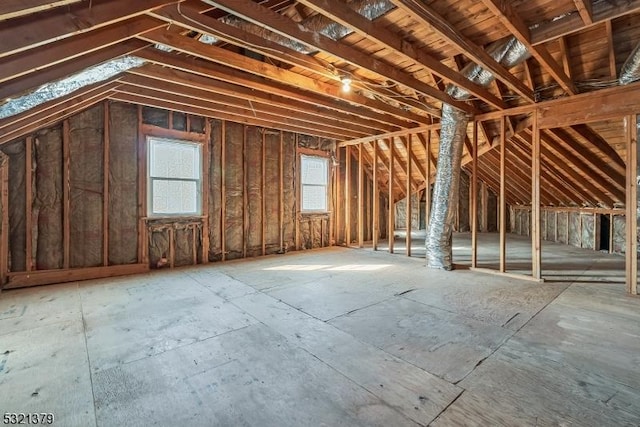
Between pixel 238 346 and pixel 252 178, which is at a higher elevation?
pixel 252 178

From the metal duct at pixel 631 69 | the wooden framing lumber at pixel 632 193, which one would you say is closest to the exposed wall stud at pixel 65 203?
the metal duct at pixel 631 69

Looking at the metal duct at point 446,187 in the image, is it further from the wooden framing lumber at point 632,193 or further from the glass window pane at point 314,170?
the glass window pane at point 314,170

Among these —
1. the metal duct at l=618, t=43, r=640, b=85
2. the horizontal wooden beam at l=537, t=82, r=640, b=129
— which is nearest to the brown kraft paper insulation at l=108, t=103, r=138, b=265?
the horizontal wooden beam at l=537, t=82, r=640, b=129

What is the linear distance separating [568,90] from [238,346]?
15.1ft

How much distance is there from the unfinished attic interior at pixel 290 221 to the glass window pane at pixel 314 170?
103 mm

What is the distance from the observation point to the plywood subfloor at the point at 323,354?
152cm

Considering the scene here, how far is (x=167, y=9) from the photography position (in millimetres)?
1953

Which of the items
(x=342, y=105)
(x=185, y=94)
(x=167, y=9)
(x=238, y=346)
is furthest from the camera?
(x=342, y=105)

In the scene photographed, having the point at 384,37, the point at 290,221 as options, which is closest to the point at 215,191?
the point at 290,221

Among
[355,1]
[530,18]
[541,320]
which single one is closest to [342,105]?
[355,1]

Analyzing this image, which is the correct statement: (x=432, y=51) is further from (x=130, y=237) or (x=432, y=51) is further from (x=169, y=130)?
(x=130, y=237)

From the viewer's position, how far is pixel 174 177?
4.89m

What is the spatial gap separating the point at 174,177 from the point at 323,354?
405 cm

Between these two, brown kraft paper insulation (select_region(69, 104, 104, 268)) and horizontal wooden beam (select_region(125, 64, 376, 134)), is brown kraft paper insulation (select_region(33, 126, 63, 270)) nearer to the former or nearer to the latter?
brown kraft paper insulation (select_region(69, 104, 104, 268))
